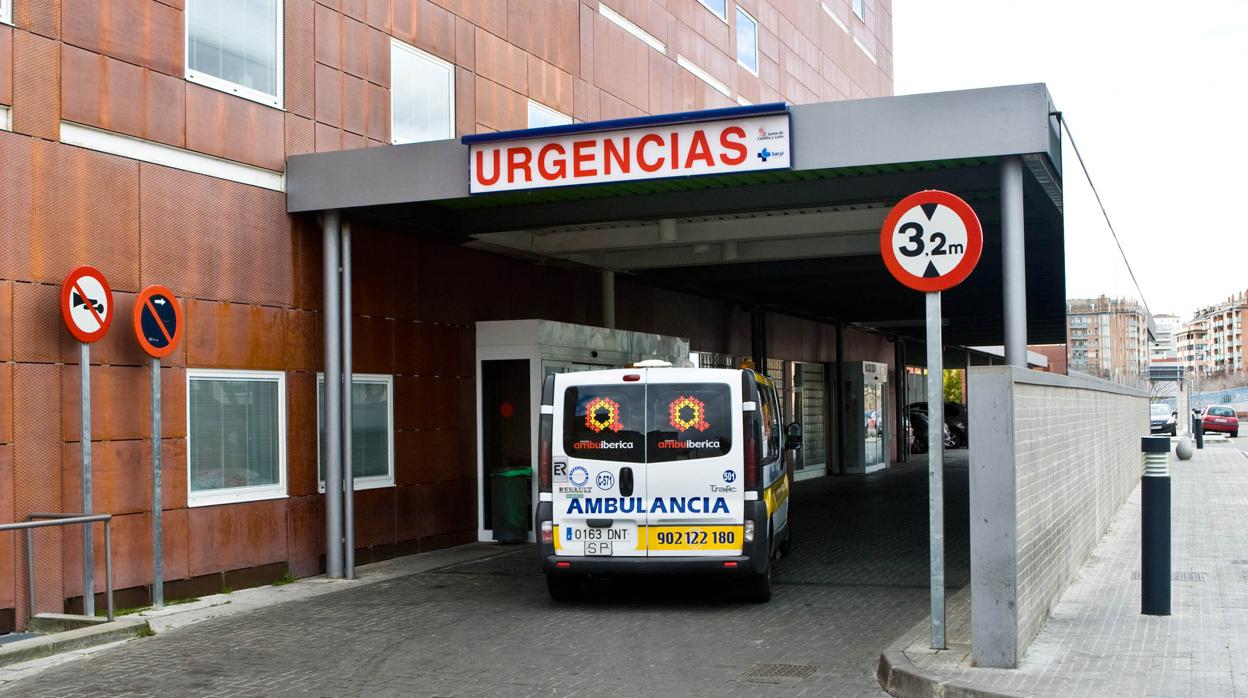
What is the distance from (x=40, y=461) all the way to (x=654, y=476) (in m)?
4.81

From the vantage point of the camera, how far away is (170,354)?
36.4 feet

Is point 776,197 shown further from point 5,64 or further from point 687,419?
point 5,64

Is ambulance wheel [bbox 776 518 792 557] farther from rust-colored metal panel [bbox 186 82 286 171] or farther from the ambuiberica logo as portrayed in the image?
rust-colored metal panel [bbox 186 82 286 171]

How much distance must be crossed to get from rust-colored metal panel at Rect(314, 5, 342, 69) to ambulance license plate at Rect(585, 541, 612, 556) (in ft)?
20.2

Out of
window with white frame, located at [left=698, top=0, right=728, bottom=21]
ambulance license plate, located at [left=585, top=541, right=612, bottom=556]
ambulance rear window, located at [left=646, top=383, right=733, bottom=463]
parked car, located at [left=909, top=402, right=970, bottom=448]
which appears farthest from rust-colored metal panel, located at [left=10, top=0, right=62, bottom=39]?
parked car, located at [left=909, top=402, right=970, bottom=448]

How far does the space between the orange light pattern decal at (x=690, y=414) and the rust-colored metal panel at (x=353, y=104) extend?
545cm

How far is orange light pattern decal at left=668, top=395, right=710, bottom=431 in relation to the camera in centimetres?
1066

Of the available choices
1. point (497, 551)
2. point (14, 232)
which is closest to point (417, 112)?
point (497, 551)

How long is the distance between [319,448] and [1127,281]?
16879 millimetres

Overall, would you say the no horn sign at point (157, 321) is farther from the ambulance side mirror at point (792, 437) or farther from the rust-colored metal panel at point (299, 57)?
the ambulance side mirror at point (792, 437)

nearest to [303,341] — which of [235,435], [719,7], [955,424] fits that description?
[235,435]

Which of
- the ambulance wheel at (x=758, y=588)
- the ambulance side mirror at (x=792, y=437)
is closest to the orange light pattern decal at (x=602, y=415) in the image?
the ambulance wheel at (x=758, y=588)

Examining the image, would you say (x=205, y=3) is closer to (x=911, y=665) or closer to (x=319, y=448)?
(x=319, y=448)

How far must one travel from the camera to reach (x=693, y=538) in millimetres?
10453
